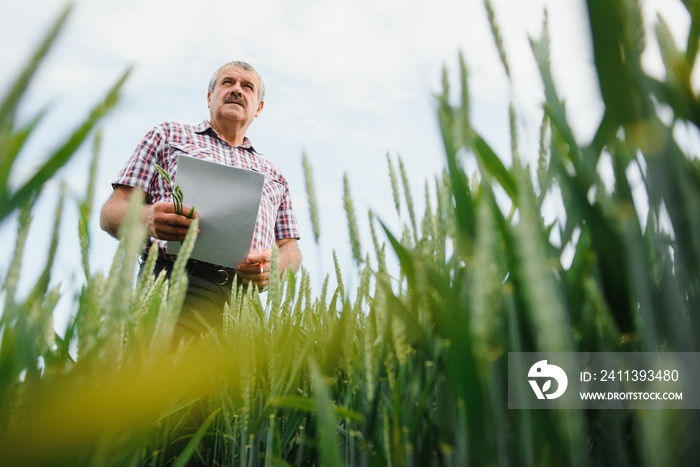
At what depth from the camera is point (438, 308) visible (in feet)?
1.31

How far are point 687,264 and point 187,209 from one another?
1376 millimetres

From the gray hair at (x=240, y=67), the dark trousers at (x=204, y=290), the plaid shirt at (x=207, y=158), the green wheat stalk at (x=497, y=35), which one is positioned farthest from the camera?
the gray hair at (x=240, y=67)

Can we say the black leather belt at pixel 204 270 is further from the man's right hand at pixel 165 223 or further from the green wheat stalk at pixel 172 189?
the green wheat stalk at pixel 172 189

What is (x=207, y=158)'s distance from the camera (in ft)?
7.82

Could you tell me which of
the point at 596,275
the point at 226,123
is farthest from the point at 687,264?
the point at 226,123

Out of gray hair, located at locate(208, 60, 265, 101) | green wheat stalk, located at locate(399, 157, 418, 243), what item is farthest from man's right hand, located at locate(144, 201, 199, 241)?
gray hair, located at locate(208, 60, 265, 101)

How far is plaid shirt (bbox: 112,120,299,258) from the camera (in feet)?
6.99

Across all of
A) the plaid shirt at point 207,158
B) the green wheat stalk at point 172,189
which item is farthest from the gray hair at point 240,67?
the green wheat stalk at point 172,189

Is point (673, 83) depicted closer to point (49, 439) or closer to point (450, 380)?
point (450, 380)

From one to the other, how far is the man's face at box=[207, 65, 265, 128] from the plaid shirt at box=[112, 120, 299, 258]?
0.10 metres

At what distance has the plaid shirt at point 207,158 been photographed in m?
2.13

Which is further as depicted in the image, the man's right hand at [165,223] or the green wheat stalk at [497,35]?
the man's right hand at [165,223]

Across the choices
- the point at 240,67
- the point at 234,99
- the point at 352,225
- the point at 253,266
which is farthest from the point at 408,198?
the point at 240,67

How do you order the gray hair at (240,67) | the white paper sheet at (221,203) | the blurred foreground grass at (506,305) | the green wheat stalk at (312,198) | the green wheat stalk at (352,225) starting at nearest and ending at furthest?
the blurred foreground grass at (506,305)
the green wheat stalk at (352,225)
the green wheat stalk at (312,198)
the white paper sheet at (221,203)
the gray hair at (240,67)
